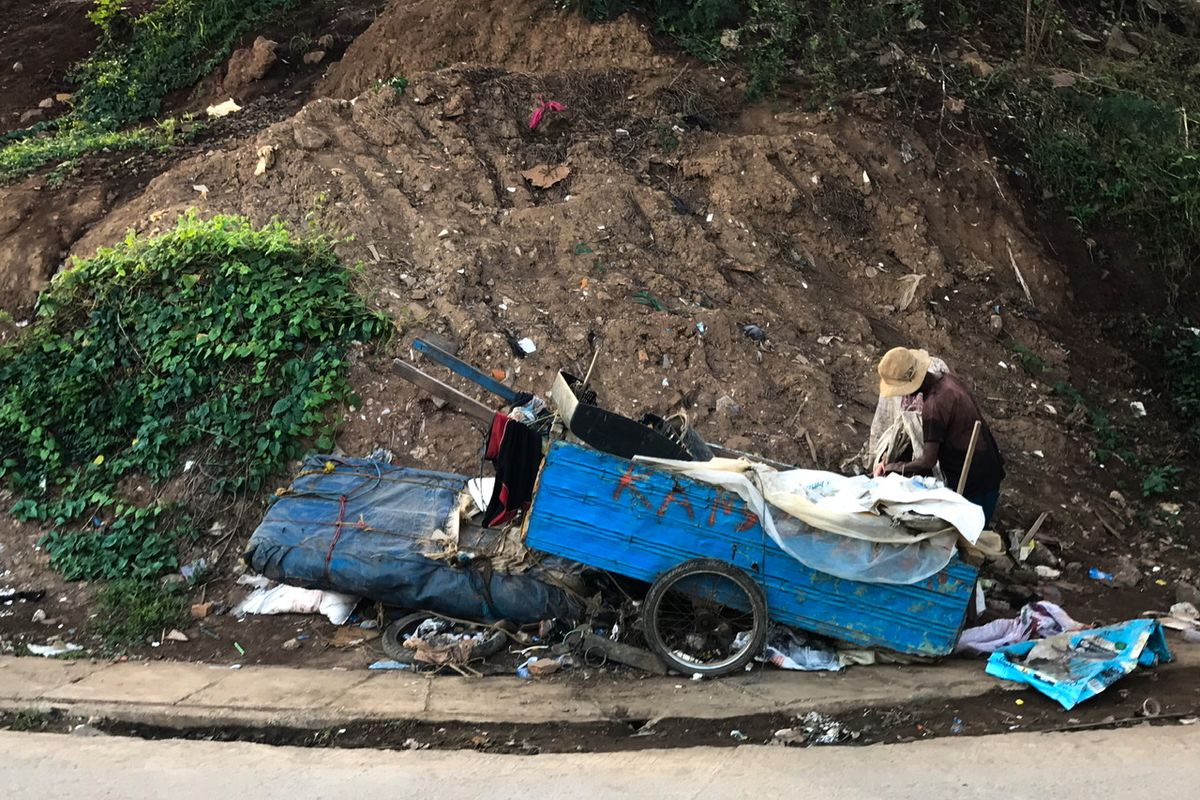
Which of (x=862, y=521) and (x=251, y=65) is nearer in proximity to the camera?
(x=862, y=521)

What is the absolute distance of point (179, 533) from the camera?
5.77 m

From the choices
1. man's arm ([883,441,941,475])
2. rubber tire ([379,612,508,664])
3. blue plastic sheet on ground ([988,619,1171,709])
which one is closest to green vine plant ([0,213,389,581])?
rubber tire ([379,612,508,664])

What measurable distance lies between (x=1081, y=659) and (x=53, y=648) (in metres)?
5.21

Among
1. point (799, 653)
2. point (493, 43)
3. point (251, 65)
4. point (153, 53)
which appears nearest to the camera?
point (799, 653)

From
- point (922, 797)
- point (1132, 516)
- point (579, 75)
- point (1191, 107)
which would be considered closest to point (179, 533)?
point (922, 797)

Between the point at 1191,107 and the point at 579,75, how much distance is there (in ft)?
21.8

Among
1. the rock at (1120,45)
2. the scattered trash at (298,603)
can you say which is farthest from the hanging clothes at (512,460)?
the rock at (1120,45)

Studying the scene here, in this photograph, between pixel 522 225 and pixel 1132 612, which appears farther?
pixel 522 225

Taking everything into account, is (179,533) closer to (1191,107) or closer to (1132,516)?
(1132,516)

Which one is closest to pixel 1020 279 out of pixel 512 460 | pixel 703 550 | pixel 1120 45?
pixel 1120 45

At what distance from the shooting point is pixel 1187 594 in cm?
556

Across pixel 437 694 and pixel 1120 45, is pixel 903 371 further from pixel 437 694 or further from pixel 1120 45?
pixel 1120 45

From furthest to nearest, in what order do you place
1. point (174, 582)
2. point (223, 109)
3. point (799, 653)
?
point (223, 109) → point (174, 582) → point (799, 653)

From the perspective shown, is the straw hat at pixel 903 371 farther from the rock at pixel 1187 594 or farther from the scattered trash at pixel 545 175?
the scattered trash at pixel 545 175
